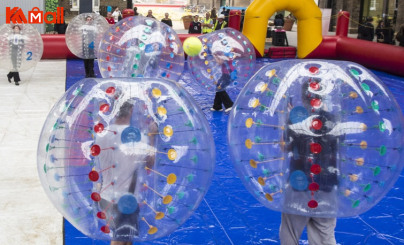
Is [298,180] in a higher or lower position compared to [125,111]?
lower

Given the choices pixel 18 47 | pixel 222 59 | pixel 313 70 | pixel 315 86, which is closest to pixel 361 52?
pixel 222 59

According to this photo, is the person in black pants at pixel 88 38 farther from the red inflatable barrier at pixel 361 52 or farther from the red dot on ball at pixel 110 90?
the red dot on ball at pixel 110 90

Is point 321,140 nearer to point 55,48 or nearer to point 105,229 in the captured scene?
point 105,229

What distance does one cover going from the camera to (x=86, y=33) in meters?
11.4

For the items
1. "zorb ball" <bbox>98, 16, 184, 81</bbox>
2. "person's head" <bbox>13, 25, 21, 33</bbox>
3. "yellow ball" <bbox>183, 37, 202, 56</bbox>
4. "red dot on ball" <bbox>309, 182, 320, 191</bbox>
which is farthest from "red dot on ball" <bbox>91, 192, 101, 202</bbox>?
"person's head" <bbox>13, 25, 21, 33</bbox>

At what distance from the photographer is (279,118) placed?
10.2ft

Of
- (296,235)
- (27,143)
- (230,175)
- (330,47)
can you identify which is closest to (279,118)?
(296,235)

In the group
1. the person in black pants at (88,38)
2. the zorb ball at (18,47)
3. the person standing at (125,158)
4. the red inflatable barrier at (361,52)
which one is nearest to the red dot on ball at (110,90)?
the person standing at (125,158)

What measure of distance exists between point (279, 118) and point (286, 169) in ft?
1.00

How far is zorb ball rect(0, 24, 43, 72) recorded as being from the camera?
10.5m

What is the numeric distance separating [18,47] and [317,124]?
29.2 ft

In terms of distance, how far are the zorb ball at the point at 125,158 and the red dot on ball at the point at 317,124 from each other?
24.9 inches

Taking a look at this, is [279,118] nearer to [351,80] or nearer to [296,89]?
[296,89]

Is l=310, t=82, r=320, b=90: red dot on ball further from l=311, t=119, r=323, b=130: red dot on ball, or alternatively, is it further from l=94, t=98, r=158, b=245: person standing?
l=94, t=98, r=158, b=245: person standing
